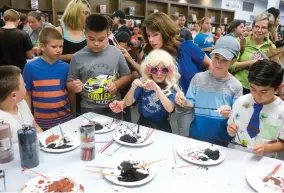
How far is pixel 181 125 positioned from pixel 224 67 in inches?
25.4


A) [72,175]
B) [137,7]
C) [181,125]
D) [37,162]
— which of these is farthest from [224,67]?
[137,7]

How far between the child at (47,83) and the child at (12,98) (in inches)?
17.0

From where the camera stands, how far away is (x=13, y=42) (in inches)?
134

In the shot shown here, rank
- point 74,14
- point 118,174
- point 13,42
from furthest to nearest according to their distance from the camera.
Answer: point 13,42 → point 74,14 → point 118,174

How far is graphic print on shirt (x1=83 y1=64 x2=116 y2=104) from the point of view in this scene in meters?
1.93

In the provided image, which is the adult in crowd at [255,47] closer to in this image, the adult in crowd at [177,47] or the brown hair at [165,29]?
the adult in crowd at [177,47]

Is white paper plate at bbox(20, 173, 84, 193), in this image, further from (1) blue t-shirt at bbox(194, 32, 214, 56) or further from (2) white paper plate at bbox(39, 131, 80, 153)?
(1) blue t-shirt at bbox(194, 32, 214, 56)

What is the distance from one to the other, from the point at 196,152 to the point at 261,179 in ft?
1.12

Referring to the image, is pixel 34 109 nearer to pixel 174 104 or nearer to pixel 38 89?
pixel 38 89

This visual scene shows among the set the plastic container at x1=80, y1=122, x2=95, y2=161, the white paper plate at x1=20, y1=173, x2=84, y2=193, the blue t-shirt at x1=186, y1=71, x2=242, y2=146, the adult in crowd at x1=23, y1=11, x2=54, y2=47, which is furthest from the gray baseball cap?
the adult in crowd at x1=23, y1=11, x2=54, y2=47

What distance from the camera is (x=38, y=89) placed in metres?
2.01

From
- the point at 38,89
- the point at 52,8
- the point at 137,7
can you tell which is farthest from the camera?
the point at 137,7

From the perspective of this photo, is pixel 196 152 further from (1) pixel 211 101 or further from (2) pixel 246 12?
(2) pixel 246 12

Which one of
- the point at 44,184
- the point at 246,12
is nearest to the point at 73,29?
the point at 44,184
